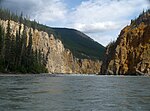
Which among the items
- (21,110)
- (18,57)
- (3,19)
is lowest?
(21,110)

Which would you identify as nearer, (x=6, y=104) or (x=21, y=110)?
(x=21, y=110)

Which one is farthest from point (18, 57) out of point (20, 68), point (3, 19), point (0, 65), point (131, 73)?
point (131, 73)

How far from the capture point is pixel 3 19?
189 m

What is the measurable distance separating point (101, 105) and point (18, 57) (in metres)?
99.7

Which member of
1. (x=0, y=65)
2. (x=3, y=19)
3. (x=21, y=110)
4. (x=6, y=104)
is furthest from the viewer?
(x=3, y=19)

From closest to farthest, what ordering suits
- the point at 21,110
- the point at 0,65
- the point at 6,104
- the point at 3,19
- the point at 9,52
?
the point at 21,110, the point at 6,104, the point at 0,65, the point at 9,52, the point at 3,19

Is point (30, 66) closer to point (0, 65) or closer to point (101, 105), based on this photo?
point (0, 65)

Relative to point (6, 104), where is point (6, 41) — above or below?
above

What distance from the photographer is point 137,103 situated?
26875 millimetres

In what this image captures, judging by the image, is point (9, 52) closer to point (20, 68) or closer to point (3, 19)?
point (20, 68)

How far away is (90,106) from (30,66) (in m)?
109

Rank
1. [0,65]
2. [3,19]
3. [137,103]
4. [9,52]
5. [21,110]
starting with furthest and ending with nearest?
[3,19] → [9,52] → [0,65] → [137,103] → [21,110]

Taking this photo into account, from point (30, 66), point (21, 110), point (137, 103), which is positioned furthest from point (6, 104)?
point (30, 66)

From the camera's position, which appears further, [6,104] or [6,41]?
[6,41]
